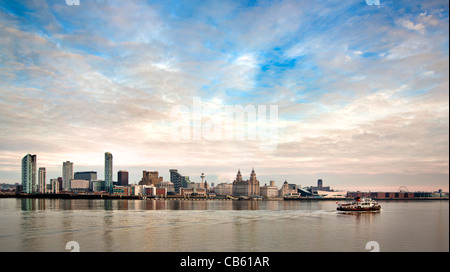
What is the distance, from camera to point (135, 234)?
5178 centimetres
